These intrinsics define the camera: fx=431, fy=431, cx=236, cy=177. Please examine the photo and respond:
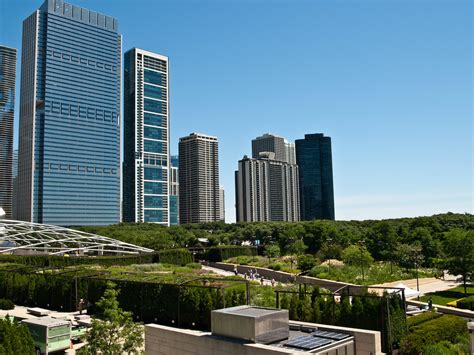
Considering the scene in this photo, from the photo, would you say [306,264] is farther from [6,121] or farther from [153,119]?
[6,121]

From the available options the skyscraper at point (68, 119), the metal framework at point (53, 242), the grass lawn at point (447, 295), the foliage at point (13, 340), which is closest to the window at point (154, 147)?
the skyscraper at point (68, 119)

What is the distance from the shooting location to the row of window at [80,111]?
139 metres

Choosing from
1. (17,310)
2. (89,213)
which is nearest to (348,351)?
(17,310)

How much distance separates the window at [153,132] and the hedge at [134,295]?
493 ft

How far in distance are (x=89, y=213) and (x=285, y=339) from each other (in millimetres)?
141288

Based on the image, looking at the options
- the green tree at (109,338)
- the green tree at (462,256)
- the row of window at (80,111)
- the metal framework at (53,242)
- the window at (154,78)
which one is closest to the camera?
the green tree at (109,338)

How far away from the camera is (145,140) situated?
18012 centimetres

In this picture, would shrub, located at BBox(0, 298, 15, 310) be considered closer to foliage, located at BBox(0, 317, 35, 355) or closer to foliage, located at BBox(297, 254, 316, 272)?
foliage, located at BBox(0, 317, 35, 355)

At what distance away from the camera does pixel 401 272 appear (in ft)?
147

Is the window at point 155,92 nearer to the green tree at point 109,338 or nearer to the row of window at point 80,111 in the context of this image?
the row of window at point 80,111

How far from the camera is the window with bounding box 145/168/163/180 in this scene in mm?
179625

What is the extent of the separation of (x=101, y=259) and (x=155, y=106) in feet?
469

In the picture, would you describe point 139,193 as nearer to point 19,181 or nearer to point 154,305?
point 19,181

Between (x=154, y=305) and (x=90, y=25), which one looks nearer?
(x=154, y=305)
